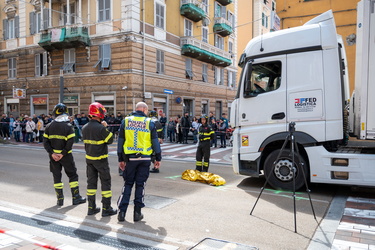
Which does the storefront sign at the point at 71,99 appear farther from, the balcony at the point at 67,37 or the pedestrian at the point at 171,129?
the pedestrian at the point at 171,129

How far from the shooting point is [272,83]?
6949 millimetres

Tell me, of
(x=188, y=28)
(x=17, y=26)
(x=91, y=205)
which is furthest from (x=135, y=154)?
(x=17, y=26)

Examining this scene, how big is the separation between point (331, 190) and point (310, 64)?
286cm

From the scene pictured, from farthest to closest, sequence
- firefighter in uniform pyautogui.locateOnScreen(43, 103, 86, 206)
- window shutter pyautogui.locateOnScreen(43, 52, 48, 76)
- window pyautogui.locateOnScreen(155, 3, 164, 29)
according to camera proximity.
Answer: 1. window shutter pyautogui.locateOnScreen(43, 52, 48, 76)
2. window pyautogui.locateOnScreen(155, 3, 164, 29)
3. firefighter in uniform pyautogui.locateOnScreen(43, 103, 86, 206)

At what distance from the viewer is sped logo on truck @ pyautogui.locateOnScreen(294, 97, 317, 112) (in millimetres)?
6504

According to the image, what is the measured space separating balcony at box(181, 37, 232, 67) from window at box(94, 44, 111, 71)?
6.65 meters

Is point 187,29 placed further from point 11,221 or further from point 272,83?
point 11,221

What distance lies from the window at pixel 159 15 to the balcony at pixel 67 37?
5126mm

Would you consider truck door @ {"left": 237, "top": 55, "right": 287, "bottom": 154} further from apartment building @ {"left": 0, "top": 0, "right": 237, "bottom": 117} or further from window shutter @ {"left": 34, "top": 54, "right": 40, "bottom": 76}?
window shutter @ {"left": 34, "top": 54, "right": 40, "bottom": 76}

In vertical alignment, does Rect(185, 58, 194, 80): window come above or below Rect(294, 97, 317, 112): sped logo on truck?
above

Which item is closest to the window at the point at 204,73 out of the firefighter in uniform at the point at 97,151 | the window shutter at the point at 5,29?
the window shutter at the point at 5,29

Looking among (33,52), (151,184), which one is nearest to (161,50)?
(33,52)

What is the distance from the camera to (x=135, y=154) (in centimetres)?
501

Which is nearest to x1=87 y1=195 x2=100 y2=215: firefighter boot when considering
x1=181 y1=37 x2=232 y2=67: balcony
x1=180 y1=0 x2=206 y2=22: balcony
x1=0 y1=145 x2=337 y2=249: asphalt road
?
x1=0 y1=145 x2=337 y2=249: asphalt road
